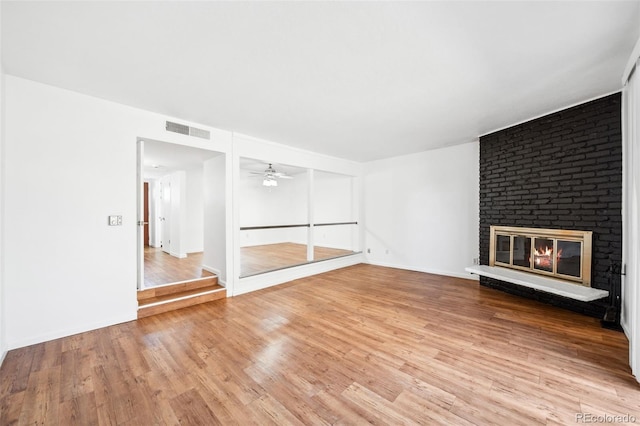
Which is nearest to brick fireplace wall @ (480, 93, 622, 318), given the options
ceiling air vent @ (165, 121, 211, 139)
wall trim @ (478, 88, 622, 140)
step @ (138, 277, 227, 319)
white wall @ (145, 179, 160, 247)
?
wall trim @ (478, 88, 622, 140)

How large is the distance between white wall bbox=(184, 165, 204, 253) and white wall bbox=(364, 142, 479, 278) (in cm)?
451

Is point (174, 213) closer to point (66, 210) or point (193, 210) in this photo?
point (193, 210)

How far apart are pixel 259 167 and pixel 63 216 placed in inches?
191

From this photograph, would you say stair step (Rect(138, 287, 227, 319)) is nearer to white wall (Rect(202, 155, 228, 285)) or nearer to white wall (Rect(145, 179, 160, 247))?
white wall (Rect(202, 155, 228, 285))

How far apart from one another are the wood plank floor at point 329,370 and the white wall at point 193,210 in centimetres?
380

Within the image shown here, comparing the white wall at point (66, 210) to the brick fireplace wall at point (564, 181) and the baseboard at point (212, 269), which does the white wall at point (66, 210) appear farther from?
the brick fireplace wall at point (564, 181)

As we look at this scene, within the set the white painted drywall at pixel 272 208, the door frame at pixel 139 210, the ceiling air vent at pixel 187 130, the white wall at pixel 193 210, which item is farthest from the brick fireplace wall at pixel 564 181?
the white wall at pixel 193 210

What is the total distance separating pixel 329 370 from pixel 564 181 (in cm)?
394

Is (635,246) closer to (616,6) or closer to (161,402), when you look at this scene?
(616,6)

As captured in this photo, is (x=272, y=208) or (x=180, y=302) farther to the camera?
(x=272, y=208)

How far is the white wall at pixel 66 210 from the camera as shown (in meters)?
2.38

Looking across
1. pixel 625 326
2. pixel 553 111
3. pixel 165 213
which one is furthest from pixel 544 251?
pixel 165 213

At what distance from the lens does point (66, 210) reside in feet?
8.63

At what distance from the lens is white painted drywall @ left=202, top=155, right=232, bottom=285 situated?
4.02 metres
